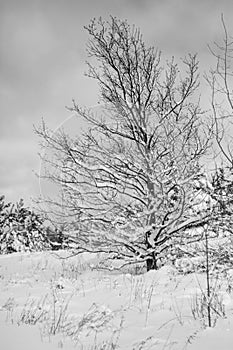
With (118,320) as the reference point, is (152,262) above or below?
above

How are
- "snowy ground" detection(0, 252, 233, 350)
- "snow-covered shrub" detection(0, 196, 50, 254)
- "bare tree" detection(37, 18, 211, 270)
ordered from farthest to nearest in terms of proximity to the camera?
"snow-covered shrub" detection(0, 196, 50, 254) < "bare tree" detection(37, 18, 211, 270) < "snowy ground" detection(0, 252, 233, 350)

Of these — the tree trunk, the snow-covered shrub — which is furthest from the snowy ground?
the snow-covered shrub

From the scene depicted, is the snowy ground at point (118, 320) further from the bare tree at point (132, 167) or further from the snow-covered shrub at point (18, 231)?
the snow-covered shrub at point (18, 231)

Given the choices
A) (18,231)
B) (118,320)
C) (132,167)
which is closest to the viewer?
(118,320)

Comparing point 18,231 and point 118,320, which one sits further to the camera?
point 18,231

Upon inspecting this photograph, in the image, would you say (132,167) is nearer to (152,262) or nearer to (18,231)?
(152,262)

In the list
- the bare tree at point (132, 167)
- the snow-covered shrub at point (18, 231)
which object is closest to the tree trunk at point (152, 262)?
the bare tree at point (132, 167)

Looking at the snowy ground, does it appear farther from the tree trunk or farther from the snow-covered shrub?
the snow-covered shrub

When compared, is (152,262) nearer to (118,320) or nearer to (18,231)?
(118,320)

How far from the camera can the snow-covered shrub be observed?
1100 inches

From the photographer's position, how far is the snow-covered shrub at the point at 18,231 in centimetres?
2794

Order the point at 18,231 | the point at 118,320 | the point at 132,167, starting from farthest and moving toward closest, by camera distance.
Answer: the point at 18,231 → the point at 132,167 → the point at 118,320

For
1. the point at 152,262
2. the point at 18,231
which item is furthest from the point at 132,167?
the point at 18,231

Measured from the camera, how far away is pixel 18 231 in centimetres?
2869
